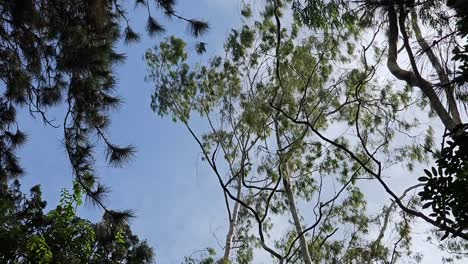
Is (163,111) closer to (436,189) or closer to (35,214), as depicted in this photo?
(35,214)

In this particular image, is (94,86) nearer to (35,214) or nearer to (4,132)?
(4,132)

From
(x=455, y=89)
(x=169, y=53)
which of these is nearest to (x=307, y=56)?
(x=169, y=53)

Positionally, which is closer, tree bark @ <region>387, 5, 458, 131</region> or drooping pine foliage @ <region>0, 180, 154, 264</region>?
tree bark @ <region>387, 5, 458, 131</region>

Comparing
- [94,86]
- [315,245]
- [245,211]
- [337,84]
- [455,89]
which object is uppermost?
[337,84]

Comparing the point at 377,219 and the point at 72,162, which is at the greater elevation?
the point at 377,219

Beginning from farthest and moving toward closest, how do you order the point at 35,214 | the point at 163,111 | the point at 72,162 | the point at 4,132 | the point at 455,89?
the point at 163,111
the point at 35,214
the point at 4,132
the point at 72,162
the point at 455,89

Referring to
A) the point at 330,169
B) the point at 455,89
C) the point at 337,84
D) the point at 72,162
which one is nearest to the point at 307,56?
the point at 337,84

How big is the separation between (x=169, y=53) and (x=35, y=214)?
222 inches

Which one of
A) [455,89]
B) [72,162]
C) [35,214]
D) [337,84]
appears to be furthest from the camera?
[337,84]

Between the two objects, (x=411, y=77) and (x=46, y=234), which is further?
(x=46, y=234)

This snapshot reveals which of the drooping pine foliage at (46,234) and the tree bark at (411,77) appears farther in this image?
the drooping pine foliage at (46,234)

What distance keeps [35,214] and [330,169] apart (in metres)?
5.76

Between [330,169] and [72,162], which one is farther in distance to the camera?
[330,169]

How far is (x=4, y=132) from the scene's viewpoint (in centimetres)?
618
